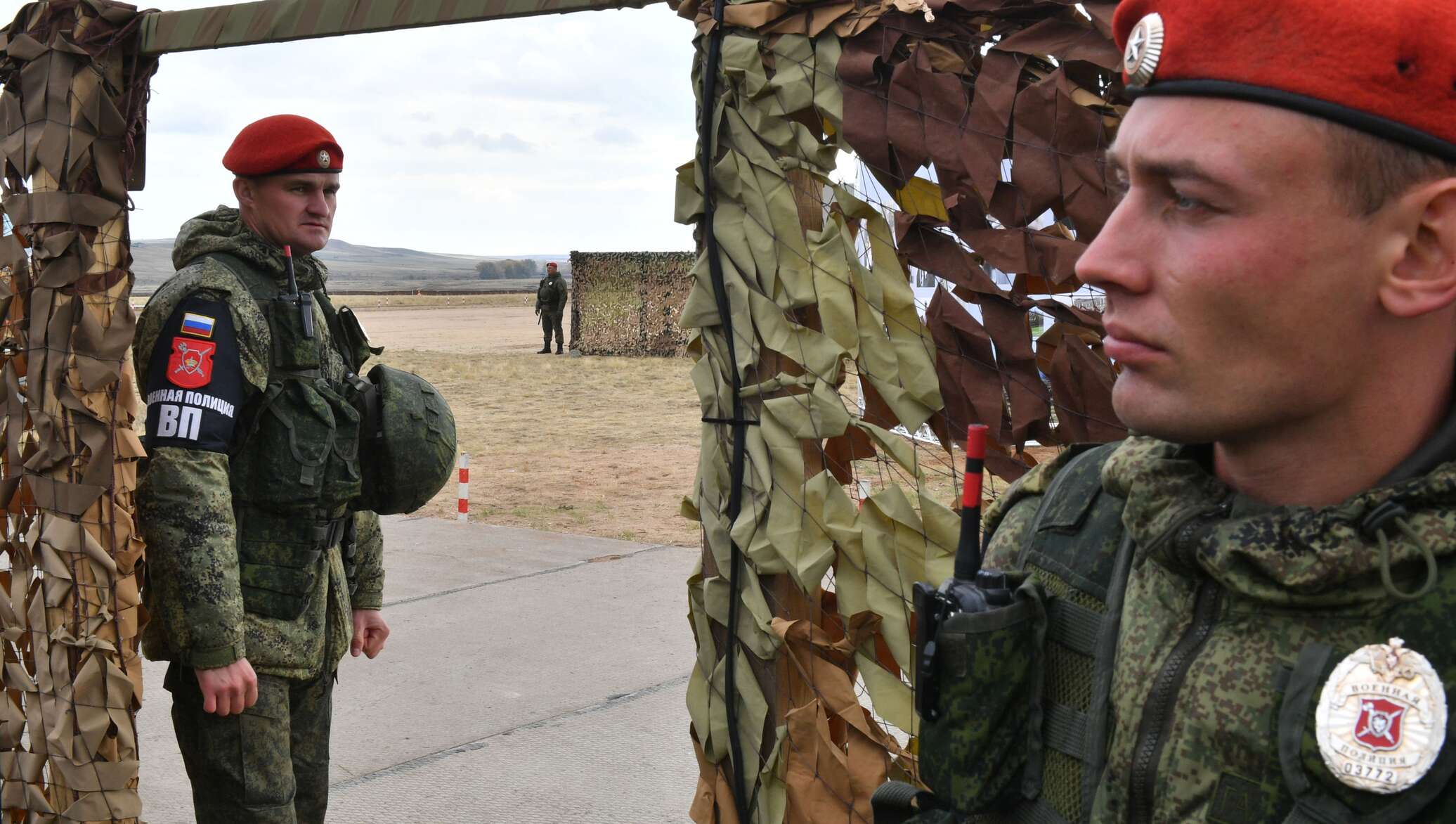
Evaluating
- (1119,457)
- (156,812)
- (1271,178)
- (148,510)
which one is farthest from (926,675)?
(156,812)

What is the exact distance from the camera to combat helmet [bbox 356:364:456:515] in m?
3.37

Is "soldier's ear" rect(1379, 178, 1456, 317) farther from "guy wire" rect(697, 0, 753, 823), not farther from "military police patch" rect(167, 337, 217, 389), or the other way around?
"military police patch" rect(167, 337, 217, 389)

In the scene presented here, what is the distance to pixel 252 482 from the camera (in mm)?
3174

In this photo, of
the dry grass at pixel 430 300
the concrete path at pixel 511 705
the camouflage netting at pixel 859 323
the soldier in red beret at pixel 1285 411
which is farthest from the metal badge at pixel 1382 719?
the dry grass at pixel 430 300

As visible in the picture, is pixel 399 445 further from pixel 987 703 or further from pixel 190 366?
pixel 987 703

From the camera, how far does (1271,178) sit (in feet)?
3.46

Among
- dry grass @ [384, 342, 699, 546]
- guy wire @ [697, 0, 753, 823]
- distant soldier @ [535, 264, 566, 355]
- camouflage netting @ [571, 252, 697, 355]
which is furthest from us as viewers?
distant soldier @ [535, 264, 566, 355]

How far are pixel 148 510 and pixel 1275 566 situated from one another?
2.71 metres

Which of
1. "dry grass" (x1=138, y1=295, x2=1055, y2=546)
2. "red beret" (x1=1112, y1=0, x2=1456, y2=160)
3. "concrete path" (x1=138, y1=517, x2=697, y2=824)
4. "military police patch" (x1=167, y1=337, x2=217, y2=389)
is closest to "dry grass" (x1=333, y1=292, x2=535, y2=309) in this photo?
"dry grass" (x1=138, y1=295, x2=1055, y2=546)

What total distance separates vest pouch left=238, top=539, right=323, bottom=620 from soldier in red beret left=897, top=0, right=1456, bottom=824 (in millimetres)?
2416

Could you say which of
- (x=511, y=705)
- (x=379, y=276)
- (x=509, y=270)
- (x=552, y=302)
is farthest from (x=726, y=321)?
(x=509, y=270)

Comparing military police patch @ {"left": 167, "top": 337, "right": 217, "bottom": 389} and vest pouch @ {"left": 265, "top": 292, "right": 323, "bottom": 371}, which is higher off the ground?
vest pouch @ {"left": 265, "top": 292, "right": 323, "bottom": 371}

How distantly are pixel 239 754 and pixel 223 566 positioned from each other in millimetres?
465

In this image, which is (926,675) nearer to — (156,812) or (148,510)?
(148,510)
